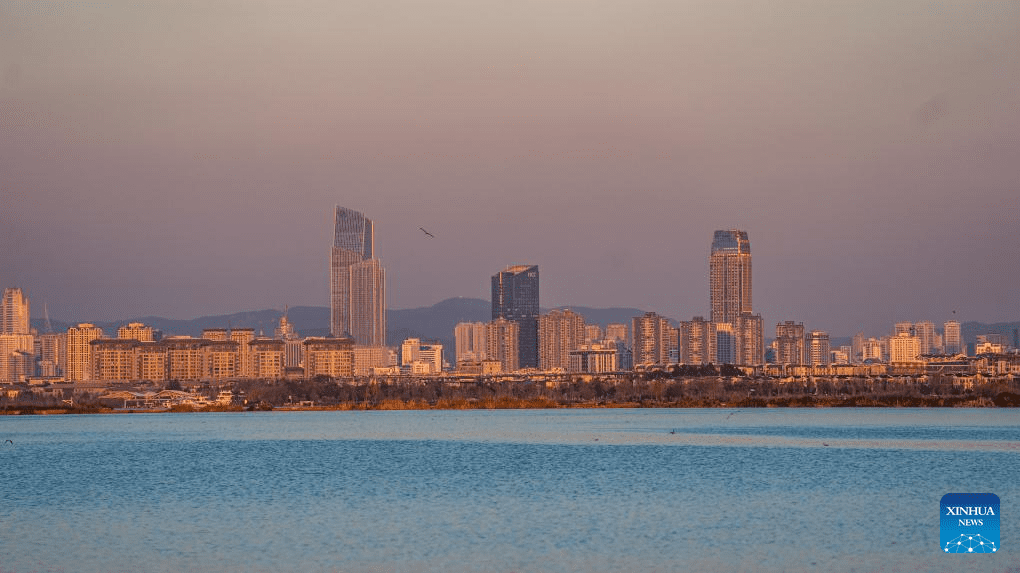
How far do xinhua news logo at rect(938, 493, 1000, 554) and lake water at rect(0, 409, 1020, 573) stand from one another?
19.2 inches

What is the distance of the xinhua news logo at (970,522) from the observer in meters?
29.6

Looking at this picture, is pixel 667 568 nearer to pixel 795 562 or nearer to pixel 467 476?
pixel 795 562

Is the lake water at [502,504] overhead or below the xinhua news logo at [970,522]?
→ below

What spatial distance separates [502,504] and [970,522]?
2581 cm

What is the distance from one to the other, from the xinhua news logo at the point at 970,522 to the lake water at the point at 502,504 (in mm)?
489

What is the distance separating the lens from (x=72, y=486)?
6662cm

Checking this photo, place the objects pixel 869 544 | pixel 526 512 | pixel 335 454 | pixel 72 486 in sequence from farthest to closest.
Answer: pixel 335 454 → pixel 72 486 → pixel 526 512 → pixel 869 544

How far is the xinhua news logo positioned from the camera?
29578mm

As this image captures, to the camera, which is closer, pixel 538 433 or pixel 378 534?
pixel 378 534

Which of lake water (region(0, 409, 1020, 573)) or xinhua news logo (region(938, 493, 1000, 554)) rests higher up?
xinhua news logo (region(938, 493, 1000, 554))

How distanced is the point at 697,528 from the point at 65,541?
66.6 ft

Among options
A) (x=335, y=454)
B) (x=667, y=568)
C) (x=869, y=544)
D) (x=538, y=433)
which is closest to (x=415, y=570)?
(x=667, y=568)

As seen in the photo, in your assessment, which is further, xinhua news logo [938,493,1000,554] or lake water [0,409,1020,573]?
lake water [0,409,1020,573]

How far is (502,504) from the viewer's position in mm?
54094
